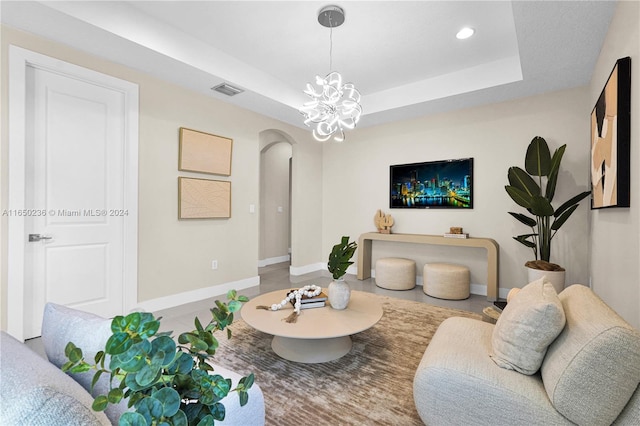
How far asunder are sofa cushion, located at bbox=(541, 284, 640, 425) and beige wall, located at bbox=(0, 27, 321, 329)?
142 inches

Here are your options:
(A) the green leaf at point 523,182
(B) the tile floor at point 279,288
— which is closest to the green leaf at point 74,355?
(B) the tile floor at point 279,288

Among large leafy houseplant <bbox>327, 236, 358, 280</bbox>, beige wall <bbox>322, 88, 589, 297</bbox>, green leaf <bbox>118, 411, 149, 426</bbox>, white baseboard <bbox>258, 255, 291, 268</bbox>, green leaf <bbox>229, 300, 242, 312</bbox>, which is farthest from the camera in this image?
white baseboard <bbox>258, 255, 291, 268</bbox>

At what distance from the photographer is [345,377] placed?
2.04 meters

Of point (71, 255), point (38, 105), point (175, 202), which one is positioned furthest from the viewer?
point (175, 202)

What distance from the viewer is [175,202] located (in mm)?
3617

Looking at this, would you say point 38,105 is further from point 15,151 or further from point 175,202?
→ point 175,202

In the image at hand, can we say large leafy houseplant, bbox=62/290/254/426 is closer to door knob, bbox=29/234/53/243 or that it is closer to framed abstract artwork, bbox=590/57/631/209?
framed abstract artwork, bbox=590/57/631/209

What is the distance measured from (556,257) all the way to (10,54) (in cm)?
594

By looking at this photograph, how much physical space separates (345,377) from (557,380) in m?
1.26

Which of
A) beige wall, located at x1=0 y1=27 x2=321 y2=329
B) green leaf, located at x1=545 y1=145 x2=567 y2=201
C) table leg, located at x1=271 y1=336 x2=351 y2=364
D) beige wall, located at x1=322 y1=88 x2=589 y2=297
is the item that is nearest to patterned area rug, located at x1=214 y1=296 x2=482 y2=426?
table leg, located at x1=271 y1=336 x2=351 y2=364

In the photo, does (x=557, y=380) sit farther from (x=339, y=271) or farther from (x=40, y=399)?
(x=40, y=399)

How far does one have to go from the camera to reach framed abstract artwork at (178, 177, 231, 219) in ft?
12.0

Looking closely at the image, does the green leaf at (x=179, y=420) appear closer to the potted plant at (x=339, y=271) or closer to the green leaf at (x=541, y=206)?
the potted plant at (x=339, y=271)

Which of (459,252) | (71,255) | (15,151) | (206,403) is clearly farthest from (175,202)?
(459,252)
